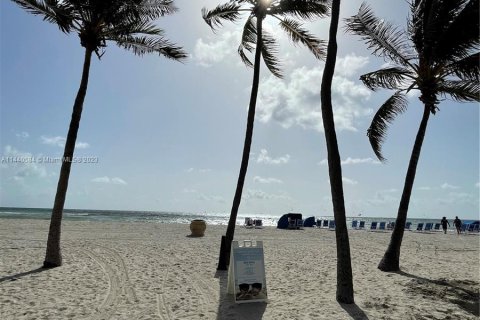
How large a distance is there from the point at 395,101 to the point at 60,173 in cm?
925

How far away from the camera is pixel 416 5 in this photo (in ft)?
33.7

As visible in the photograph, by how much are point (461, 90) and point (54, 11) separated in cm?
1042

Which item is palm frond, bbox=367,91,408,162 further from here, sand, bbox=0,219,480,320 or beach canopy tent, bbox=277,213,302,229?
beach canopy tent, bbox=277,213,302,229

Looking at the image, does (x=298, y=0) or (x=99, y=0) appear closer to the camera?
(x=99, y=0)

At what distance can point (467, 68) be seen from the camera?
386 inches

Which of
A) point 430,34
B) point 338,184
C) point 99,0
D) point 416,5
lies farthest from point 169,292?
point 416,5

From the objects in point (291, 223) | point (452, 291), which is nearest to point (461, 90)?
point (452, 291)

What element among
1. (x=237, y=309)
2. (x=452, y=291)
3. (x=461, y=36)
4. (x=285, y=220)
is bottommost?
(x=237, y=309)

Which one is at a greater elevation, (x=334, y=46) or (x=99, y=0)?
(x=99, y=0)

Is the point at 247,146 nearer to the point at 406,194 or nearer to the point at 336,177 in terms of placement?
the point at 336,177

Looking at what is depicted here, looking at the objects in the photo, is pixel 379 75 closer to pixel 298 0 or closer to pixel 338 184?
pixel 298 0

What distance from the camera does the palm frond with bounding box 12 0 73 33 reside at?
9.03m

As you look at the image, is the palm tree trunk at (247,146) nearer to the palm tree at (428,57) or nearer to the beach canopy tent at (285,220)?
the palm tree at (428,57)

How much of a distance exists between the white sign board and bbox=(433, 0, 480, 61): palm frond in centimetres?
703
